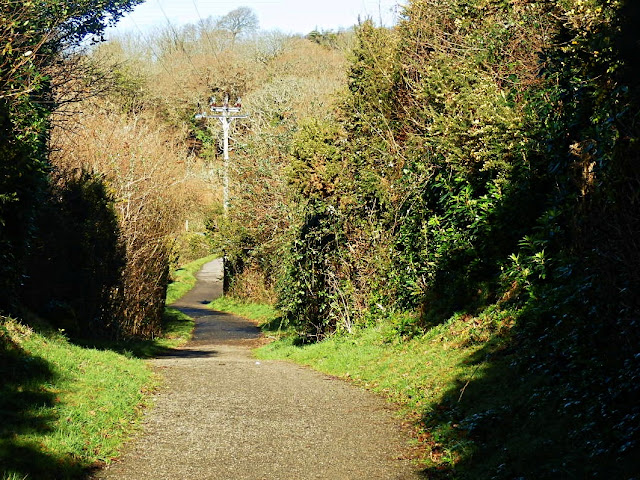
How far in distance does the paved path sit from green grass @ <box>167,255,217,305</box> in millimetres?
33102

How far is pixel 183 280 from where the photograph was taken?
49969mm

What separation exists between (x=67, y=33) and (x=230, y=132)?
84.1ft

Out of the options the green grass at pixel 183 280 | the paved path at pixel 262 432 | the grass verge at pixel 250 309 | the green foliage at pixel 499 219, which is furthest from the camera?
the green grass at pixel 183 280

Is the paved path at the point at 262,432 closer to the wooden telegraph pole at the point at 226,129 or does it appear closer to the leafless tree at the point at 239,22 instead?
the wooden telegraph pole at the point at 226,129

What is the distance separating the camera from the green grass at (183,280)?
44.9 meters

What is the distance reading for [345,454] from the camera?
707 centimetres

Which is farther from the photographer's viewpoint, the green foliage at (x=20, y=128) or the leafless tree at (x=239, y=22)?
the leafless tree at (x=239, y=22)

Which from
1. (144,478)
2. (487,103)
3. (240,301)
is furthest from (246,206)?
(144,478)

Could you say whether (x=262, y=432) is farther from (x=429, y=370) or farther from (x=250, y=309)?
(x=250, y=309)

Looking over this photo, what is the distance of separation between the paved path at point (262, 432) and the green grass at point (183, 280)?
109 ft

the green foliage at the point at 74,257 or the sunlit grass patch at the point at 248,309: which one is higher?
the green foliage at the point at 74,257

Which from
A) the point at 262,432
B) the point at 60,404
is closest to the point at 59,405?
the point at 60,404

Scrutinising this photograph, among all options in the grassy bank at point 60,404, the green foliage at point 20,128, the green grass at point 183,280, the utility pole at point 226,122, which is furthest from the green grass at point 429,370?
the green grass at point 183,280

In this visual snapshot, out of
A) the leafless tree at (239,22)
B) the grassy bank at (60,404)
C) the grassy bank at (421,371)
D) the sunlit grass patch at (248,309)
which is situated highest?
the leafless tree at (239,22)
